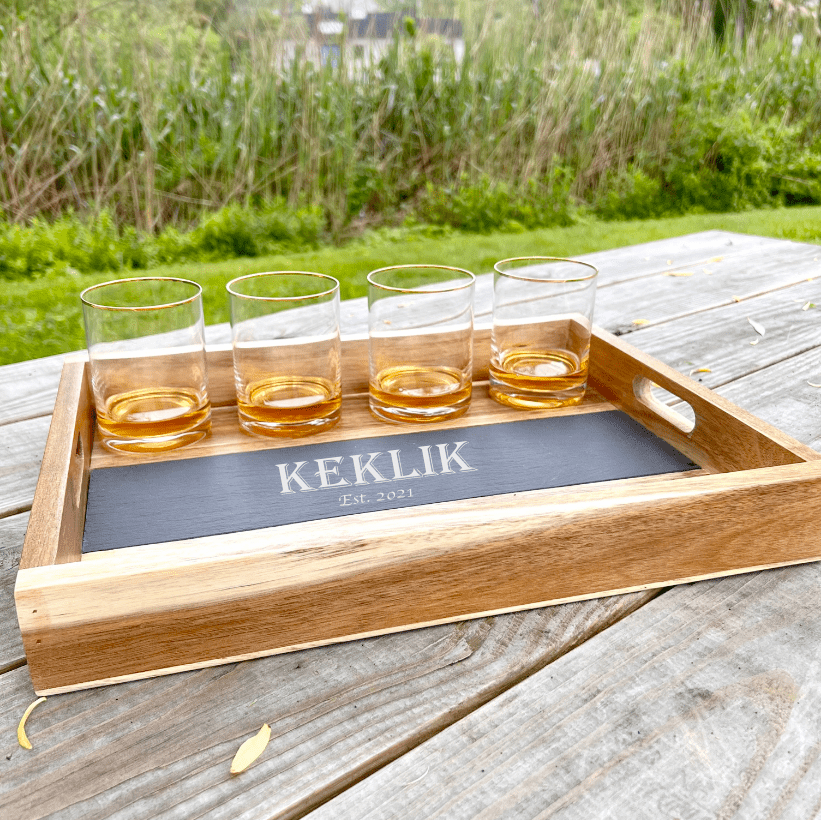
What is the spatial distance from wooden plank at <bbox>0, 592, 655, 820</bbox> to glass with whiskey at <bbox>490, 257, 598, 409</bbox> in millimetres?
341

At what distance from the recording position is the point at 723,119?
4289mm

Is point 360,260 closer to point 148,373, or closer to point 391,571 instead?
point 148,373

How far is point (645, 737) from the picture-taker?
17.7 inches

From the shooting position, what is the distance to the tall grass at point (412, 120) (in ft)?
9.71

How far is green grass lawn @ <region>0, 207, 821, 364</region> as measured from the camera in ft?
7.57

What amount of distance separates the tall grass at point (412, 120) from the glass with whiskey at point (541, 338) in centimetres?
251

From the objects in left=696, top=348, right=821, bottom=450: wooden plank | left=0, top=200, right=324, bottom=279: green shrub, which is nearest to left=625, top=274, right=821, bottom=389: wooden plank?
left=696, top=348, right=821, bottom=450: wooden plank

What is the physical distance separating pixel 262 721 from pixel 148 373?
399mm

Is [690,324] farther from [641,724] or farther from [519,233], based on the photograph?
[519,233]

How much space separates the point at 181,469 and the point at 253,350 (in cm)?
→ 14

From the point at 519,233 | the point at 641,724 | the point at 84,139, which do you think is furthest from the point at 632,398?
the point at 519,233

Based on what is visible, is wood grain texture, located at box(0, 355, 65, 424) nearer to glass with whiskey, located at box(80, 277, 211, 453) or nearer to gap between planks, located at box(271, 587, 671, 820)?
glass with whiskey, located at box(80, 277, 211, 453)

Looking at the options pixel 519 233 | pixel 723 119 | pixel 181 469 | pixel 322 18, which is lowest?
pixel 519 233

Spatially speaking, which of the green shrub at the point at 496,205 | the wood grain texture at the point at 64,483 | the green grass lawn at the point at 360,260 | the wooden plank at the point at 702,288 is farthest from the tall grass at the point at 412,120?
the wood grain texture at the point at 64,483
